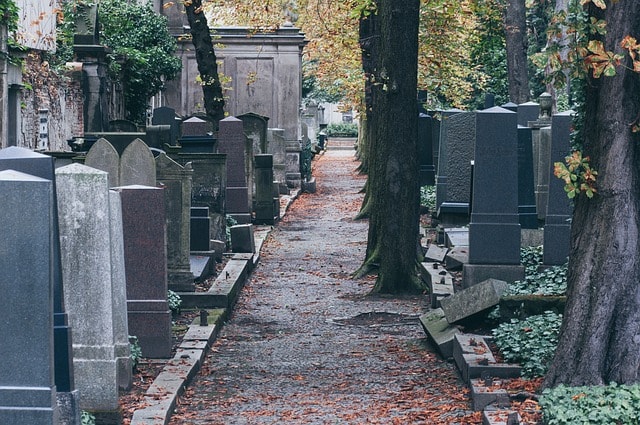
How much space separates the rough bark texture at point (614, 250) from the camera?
779cm

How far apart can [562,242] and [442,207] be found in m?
4.93

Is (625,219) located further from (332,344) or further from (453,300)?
(332,344)

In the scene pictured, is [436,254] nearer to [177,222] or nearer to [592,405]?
[177,222]

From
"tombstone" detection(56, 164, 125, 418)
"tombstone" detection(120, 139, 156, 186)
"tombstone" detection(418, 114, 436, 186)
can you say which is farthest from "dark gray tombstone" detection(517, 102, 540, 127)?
"tombstone" detection(56, 164, 125, 418)

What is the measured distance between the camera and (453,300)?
Answer: 10.6m

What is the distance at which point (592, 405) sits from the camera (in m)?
7.22

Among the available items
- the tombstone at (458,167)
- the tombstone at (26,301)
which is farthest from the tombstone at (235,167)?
the tombstone at (26,301)

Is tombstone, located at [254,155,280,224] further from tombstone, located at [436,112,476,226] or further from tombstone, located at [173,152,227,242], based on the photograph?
tombstone, located at [173,152,227,242]

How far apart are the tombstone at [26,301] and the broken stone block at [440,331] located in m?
5.88

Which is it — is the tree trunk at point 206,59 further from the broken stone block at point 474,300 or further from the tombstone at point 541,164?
the broken stone block at point 474,300

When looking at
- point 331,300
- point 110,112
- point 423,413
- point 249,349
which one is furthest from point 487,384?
point 110,112

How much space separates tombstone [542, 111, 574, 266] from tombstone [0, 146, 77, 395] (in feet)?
27.4

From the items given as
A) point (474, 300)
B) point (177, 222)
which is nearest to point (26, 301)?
point (474, 300)

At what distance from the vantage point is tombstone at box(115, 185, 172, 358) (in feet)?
32.5
